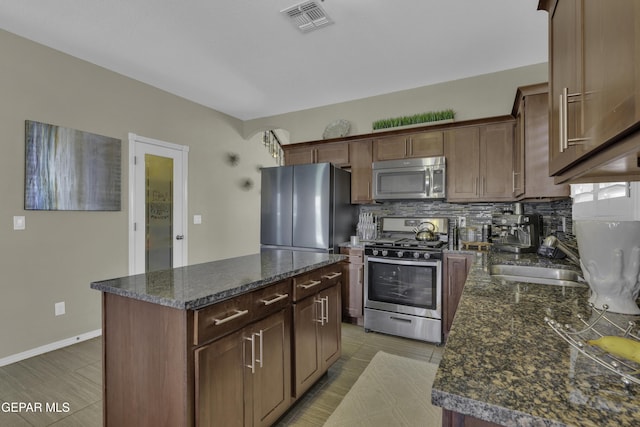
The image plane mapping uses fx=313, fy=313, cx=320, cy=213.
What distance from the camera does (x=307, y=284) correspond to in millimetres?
2068

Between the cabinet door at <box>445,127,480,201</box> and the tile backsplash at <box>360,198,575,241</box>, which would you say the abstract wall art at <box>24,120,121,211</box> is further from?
the cabinet door at <box>445,127,480,201</box>

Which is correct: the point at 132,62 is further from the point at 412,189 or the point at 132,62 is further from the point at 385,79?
the point at 412,189

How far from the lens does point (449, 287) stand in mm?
3123

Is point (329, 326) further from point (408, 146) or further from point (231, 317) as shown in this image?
point (408, 146)

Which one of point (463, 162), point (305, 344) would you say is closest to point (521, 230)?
point (463, 162)

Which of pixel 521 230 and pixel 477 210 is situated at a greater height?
pixel 477 210

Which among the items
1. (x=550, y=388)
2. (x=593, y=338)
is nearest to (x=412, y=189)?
(x=593, y=338)

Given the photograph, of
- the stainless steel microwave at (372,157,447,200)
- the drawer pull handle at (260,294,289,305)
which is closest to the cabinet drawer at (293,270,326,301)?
the drawer pull handle at (260,294,289,305)

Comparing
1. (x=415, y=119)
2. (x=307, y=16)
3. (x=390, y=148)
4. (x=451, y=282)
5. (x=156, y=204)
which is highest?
(x=307, y=16)

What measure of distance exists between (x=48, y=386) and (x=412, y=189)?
3.68 m

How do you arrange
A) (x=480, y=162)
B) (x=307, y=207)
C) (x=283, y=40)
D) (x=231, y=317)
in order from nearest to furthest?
(x=231, y=317)
(x=283, y=40)
(x=480, y=162)
(x=307, y=207)

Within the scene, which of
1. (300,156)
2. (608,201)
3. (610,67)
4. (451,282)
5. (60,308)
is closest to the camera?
(610,67)

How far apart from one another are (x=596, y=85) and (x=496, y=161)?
9.66 ft

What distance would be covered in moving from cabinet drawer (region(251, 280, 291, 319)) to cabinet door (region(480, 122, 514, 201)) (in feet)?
8.27
